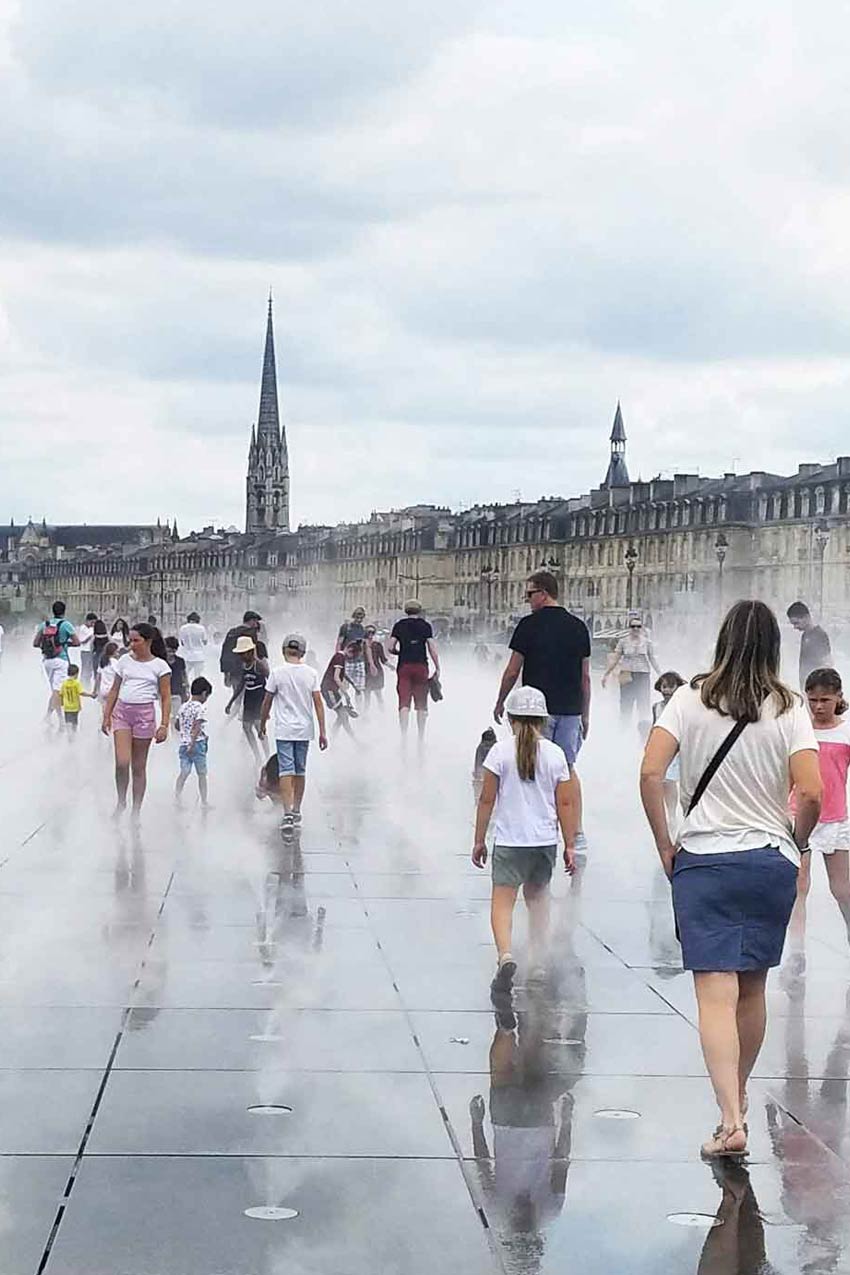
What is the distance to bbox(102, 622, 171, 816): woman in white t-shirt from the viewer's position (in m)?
16.4

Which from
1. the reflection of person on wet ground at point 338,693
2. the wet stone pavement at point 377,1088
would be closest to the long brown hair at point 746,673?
the wet stone pavement at point 377,1088

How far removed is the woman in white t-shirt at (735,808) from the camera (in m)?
7.09

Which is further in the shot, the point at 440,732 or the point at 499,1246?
the point at 440,732

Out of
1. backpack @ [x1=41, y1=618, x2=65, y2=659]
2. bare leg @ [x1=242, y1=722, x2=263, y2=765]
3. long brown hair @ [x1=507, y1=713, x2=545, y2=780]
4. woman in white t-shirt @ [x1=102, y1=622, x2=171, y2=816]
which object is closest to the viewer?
long brown hair @ [x1=507, y1=713, x2=545, y2=780]

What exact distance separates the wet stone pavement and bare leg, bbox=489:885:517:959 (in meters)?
0.21

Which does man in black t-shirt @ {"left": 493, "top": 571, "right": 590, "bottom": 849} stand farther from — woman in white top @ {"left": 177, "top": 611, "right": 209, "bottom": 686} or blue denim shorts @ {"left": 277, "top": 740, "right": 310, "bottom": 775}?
woman in white top @ {"left": 177, "top": 611, "right": 209, "bottom": 686}

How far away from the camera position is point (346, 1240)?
5941 millimetres

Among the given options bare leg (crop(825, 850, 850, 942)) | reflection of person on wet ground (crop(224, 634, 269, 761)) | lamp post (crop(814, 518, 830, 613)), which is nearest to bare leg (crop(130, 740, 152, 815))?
reflection of person on wet ground (crop(224, 634, 269, 761))

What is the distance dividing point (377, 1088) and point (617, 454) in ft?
599

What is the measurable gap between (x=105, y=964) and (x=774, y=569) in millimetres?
115012

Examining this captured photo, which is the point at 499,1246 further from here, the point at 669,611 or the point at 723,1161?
the point at 669,611

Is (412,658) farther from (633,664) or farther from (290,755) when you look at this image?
(290,755)

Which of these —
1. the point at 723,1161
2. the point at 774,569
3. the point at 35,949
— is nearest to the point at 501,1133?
the point at 723,1161

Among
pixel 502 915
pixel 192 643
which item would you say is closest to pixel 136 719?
pixel 502 915
